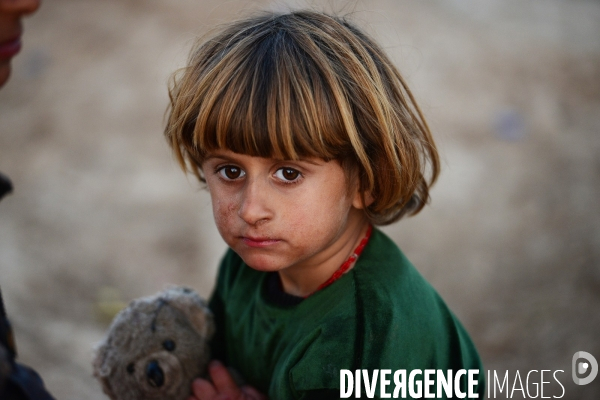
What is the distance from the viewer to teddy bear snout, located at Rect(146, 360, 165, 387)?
1452 millimetres

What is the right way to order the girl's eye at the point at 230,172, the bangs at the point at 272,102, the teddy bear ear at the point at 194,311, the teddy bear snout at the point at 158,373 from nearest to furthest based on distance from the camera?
the bangs at the point at 272,102
the girl's eye at the point at 230,172
the teddy bear snout at the point at 158,373
the teddy bear ear at the point at 194,311

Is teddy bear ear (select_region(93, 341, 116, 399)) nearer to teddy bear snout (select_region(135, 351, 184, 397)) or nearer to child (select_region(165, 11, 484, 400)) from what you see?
teddy bear snout (select_region(135, 351, 184, 397))

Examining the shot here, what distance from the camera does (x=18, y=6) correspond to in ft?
3.01

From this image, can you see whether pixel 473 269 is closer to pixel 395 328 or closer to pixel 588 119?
pixel 588 119

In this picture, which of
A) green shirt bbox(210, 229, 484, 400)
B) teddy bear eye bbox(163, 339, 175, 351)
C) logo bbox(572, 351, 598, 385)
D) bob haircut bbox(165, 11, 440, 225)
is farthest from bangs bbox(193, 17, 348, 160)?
logo bbox(572, 351, 598, 385)

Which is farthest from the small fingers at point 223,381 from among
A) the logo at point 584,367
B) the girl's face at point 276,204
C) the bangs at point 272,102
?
the logo at point 584,367

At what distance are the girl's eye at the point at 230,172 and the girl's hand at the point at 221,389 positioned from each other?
527 mm

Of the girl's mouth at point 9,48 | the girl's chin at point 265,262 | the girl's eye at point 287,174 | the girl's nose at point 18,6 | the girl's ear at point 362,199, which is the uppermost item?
the girl's nose at point 18,6

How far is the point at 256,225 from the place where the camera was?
4.18ft

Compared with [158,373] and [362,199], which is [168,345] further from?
[362,199]

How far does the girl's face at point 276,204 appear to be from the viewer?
127cm

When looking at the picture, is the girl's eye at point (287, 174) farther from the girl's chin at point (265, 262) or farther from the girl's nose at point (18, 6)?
the girl's nose at point (18, 6)

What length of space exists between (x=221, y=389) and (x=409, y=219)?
7.66 feet

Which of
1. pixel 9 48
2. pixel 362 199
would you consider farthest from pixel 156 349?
pixel 9 48
